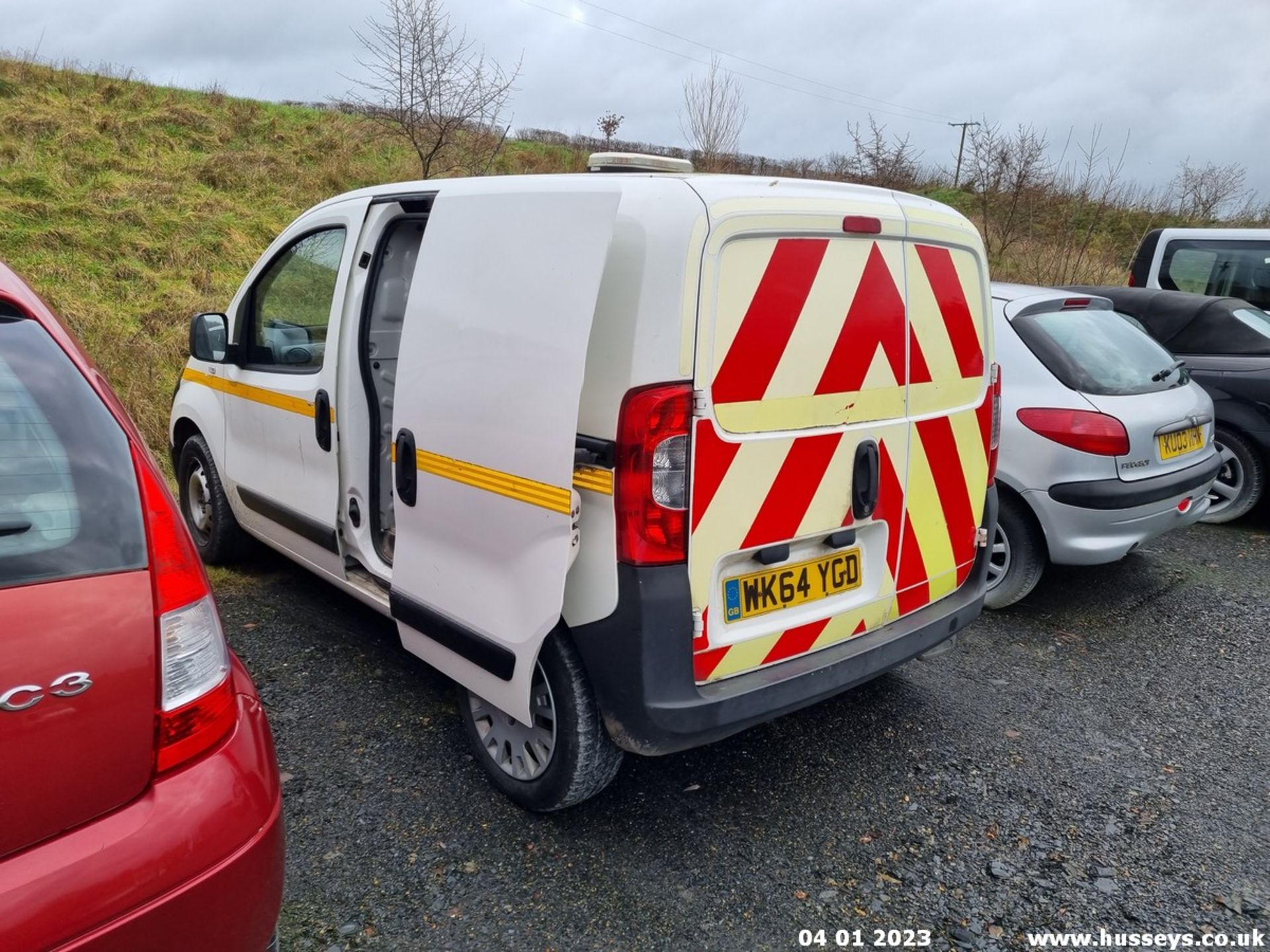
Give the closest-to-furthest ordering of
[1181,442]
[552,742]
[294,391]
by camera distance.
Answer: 1. [552,742]
2. [294,391]
3. [1181,442]

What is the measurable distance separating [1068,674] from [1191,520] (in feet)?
4.69

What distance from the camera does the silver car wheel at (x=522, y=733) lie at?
8.48ft

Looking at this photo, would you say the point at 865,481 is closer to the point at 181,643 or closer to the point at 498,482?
the point at 498,482

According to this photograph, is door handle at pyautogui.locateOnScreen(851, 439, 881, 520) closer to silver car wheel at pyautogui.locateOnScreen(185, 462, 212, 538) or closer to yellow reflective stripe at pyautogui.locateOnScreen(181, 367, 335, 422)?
yellow reflective stripe at pyautogui.locateOnScreen(181, 367, 335, 422)

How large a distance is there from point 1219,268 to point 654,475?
23.8ft

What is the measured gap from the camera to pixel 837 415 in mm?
2537

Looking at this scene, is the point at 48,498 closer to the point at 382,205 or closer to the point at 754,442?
the point at 754,442

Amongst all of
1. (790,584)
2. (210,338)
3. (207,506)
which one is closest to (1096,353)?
(790,584)

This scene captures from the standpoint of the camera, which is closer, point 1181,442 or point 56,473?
point 56,473

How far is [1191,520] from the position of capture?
462 cm

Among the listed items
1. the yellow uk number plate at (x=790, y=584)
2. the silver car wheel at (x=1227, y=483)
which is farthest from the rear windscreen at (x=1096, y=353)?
the yellow uk number plate at (x=790, y=584)

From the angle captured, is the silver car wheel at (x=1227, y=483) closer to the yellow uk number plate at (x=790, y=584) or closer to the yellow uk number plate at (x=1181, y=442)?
the yellow uk number plate at (x=1181, y=442)

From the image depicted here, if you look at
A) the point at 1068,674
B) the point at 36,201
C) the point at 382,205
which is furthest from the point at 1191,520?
the point at 36,201
